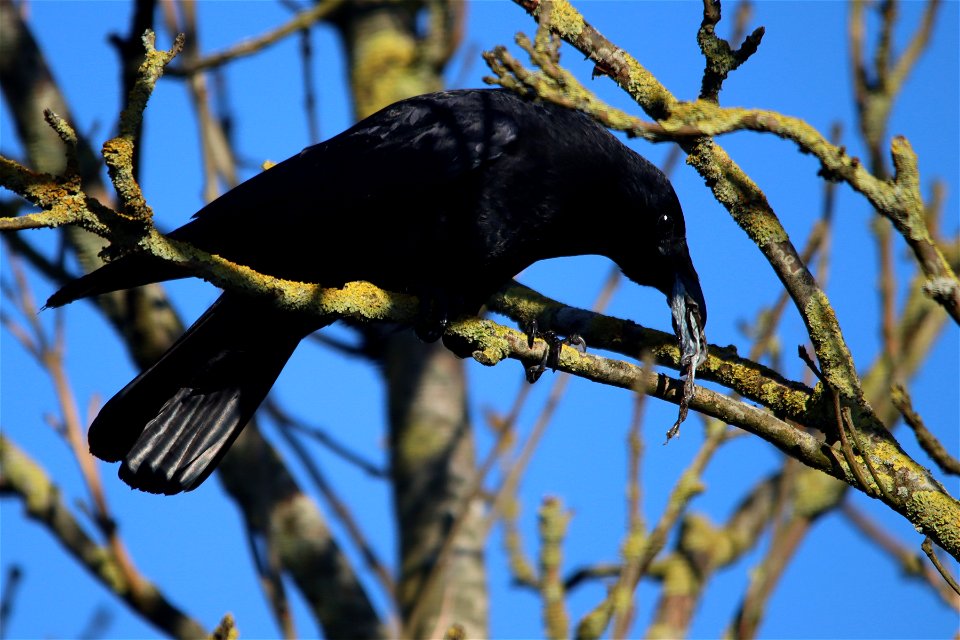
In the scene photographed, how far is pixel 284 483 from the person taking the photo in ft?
17.6

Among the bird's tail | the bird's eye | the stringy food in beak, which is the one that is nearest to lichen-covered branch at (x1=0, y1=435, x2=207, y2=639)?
the bird's tail

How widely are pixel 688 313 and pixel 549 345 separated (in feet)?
3.59

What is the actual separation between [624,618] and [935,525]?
84cm

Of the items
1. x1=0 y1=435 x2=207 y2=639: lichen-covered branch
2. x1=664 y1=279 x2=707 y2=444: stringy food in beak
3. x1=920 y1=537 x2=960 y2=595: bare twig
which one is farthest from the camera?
x1=0 y1=435 x2=207 y2=639: lichen-covered branch

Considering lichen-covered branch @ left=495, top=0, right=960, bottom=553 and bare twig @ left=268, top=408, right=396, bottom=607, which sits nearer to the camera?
lichen-covered branch @ left=495, top=0, right=960, bottom=553

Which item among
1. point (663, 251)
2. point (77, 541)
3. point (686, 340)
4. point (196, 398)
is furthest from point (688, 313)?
point (77, 541)

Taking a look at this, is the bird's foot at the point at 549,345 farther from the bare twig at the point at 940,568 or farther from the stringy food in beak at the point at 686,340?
the bare twig at the point at 940,568

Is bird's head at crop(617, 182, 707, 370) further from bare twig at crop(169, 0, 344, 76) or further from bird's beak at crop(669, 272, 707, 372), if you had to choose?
bare twig at crop(169, 0, 344, 76)

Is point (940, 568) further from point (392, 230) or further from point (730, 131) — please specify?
point (392, 230)

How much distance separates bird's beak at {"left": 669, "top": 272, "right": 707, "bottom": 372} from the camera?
344 cm

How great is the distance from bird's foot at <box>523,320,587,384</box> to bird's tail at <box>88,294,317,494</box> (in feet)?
3.16

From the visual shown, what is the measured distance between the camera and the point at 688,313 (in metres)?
4.12

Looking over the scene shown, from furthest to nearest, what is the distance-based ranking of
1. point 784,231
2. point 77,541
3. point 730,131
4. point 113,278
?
point 77,541
point 113,278
point 784,231
point 730,131

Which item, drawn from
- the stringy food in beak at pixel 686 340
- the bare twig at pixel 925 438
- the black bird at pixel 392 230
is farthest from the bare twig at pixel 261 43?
the bare twig at pixel 925 438
